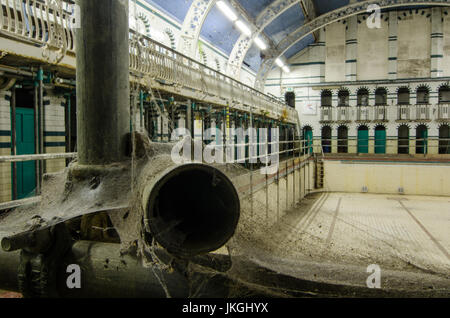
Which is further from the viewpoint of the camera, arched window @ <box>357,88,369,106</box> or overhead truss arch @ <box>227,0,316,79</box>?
arched window @ <box>357,88,369,106</box>

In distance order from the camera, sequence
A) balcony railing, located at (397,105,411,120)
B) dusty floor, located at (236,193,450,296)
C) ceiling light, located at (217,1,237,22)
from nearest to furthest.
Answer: dusty floor, located at (236,193,450,296) → ceiling light, located at (217,1,237,22) → balcony railing, located at (397,105,411,120)

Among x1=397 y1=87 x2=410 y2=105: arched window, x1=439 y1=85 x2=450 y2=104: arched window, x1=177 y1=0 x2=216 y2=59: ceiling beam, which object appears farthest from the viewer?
x1=397 y1=87 x2=410 y2=105: arched window

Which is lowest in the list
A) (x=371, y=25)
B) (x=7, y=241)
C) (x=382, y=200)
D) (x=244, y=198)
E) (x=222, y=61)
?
(x=382, y=200)

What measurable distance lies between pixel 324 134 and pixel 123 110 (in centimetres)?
2213

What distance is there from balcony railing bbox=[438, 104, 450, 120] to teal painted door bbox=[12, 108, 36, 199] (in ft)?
70.6

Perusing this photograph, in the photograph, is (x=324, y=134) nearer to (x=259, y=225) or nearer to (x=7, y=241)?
(x=259, y=225)

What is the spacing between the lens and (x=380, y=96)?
21.5m

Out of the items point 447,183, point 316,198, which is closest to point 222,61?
point 316,198

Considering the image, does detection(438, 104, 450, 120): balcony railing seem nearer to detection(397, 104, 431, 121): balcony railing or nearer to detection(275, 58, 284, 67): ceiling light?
detection(397, 104, 431, 121): balcony railing

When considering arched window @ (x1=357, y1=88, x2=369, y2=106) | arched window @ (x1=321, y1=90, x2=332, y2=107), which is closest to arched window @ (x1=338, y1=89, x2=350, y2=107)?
arched window @ (x1=321, y1=90, x2=332, y2=107)

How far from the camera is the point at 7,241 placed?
4.78 ft

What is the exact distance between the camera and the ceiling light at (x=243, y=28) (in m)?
14.1

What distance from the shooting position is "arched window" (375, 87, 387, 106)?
69.7ft

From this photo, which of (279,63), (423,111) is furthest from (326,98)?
(423,111)
